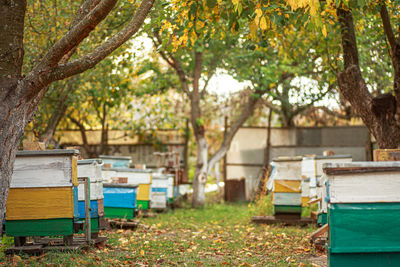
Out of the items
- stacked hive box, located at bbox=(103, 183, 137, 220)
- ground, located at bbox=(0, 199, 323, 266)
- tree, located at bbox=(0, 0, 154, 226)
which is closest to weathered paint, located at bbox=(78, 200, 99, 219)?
ground, located at bbox=(0, 199, 323, 266)

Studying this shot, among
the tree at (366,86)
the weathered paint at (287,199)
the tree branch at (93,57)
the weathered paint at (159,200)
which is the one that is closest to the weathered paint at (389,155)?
the tree at (366,86)

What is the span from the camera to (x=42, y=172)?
5758 millimetres

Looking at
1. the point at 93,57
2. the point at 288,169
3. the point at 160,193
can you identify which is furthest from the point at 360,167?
the point at 160,193

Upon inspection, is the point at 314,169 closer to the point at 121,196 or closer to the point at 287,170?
the point at 287,170

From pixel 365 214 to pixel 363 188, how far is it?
0.79ft

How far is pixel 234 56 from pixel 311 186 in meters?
6.09

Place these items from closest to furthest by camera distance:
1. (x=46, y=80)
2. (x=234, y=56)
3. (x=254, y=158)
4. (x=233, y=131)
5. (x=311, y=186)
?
1. (x=46, y=80)
2. (x=311, y=186)
3. (x=234, y=56)
4. (x=233, y=131)
5. (x=254, y=158)

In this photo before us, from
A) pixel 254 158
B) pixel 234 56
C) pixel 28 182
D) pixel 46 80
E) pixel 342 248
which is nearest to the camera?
pixel 342 248

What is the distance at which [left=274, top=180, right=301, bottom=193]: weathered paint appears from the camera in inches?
370

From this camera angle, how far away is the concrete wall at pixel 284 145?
1584 cm

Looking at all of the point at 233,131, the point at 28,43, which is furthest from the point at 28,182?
the point at 233,131

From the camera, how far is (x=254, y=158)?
55.1 ft

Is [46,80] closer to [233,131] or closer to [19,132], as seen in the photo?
[19,132]

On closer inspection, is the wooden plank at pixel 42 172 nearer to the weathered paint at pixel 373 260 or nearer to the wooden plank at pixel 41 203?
the wooden plank at pixel 41 203
